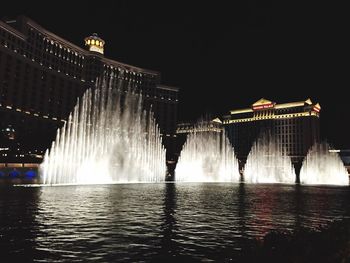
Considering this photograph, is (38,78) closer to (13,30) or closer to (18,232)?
(13,30)

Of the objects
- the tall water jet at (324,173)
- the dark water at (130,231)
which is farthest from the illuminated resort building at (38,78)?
the tall water jet at (324,173)

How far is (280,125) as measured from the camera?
5566 inches

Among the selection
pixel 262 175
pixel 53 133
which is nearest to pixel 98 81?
pixel 53 133

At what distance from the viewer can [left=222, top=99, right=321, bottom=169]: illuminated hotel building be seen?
13462cm

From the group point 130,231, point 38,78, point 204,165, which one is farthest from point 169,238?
point 38,78

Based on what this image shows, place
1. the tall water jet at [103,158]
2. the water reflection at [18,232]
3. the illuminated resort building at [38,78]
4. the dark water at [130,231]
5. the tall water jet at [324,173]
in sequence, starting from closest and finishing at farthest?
the water reflection at [18,232] → the dark water at [130,231] → the tall water jet at [103,158] → the tall water jet at [324,173] → the illuminated resort building at [38,78]

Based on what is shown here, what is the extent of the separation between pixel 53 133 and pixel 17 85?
20755mm

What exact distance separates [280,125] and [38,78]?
9726 centimetres

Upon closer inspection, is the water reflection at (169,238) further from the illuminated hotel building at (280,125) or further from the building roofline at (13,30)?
the illuminated hotel building at (280,125)

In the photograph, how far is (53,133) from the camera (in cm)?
7756

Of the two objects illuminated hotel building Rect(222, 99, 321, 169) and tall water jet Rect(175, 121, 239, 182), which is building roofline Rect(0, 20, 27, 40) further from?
illuminated hotel building Rect(222, 99, 321, 169)

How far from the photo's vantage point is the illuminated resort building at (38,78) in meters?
78.5

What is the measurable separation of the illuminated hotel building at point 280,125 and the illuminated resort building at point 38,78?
58.4 m

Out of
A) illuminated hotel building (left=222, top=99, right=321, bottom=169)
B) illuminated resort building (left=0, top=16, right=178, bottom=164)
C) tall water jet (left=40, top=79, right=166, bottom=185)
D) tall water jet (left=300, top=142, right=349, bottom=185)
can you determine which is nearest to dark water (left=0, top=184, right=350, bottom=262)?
tall water jet (left=40, top=79, right=166, bottom=185)
